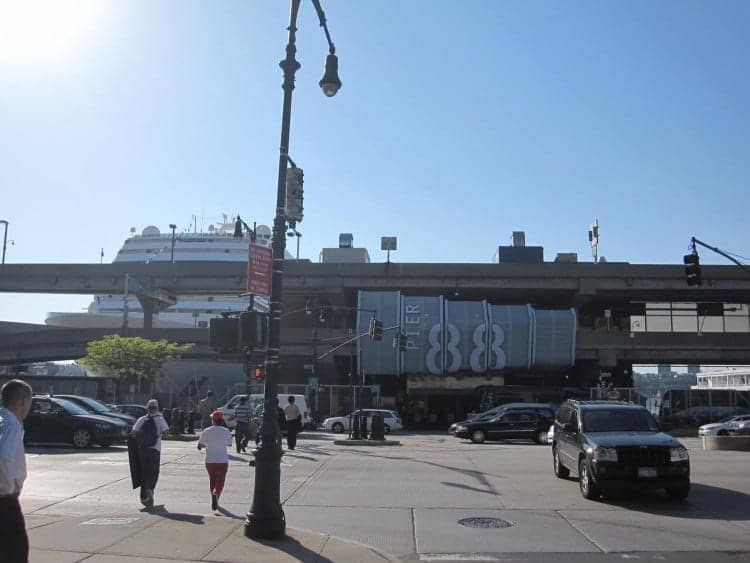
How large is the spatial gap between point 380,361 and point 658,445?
42.8 m

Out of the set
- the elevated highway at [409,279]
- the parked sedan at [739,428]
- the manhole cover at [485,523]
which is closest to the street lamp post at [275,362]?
the manhole cover at [485,523]

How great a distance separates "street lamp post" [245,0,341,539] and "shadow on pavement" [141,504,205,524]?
4.86ft

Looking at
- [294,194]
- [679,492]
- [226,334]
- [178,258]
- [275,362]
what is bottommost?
Answer: [679,492]

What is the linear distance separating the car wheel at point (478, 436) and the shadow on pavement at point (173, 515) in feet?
65.6

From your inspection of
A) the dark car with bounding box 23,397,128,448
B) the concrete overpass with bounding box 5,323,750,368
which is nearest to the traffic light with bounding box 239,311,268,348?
the dark car with bounding box 23,397,128,448

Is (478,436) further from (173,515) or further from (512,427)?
(173,515)

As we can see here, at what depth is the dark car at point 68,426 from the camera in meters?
21.7

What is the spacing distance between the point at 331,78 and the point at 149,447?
631cm

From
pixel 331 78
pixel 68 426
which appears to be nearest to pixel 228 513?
pixel 331 78

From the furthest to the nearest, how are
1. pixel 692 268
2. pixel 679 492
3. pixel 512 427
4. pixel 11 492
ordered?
1. pixel 512 427
2. pixel 692 268
3. pixel 679 492
4. pixel 11 492

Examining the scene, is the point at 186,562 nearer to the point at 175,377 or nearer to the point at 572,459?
the point at 572,459

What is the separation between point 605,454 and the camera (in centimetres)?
1212

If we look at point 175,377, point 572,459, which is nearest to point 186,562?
point 572,459

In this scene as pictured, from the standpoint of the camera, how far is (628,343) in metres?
54.7
